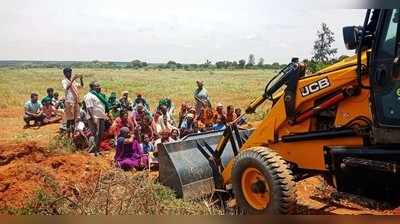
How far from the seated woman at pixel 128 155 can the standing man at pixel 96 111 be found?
1871 mm

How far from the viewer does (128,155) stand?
29.2 ft

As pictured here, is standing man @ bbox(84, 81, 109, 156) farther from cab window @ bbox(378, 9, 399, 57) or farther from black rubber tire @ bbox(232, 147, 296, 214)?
cab window @ bbox(378, 9, 399, 57)

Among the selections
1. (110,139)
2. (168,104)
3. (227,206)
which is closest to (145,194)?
(227,206)

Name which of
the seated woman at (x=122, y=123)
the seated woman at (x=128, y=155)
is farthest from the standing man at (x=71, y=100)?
the seated woman at (x=128, y=155)

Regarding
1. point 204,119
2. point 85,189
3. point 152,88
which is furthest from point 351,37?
point 152,88

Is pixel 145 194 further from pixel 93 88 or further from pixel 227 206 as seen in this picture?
pixel 93 88

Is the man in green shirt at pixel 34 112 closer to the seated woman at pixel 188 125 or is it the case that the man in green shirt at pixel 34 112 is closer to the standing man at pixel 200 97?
the standing man at pixel 200 97

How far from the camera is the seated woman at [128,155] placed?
8.69 meters

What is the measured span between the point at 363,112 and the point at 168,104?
8.64 meters

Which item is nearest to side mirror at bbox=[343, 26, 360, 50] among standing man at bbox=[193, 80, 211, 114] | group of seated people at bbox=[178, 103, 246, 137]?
group of seated people at bbox=[178, 103, 246, 137]

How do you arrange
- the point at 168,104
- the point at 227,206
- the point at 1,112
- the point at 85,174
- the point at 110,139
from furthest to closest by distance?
1. the point at 1,112
2. the point at 168,104
3. the point at 110,139
4. the point at 85,174
5. the point at 227,206

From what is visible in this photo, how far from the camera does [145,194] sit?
5.49 metres

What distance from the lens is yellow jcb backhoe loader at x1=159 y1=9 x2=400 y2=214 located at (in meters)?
4.76

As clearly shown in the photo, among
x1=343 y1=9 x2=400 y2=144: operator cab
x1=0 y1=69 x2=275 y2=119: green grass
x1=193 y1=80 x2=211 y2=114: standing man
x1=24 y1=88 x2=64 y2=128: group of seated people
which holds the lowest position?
x1=0 y1=69 x2=275 y2=119: green grass
